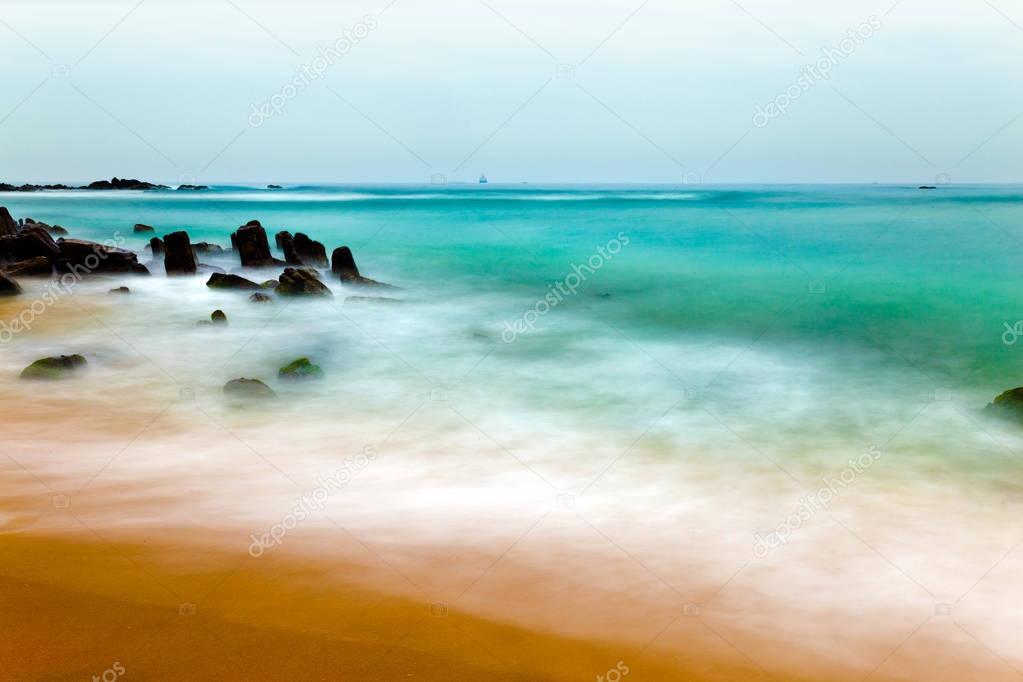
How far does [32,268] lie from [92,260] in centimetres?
159

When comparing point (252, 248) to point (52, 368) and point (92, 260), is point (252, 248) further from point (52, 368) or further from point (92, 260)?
point (52, 368)

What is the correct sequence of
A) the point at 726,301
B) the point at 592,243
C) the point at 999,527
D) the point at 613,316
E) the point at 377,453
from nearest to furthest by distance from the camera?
the point at 999,527, the point at 377,453, the point at 613,316, the point at 726,301, the point at 592,243

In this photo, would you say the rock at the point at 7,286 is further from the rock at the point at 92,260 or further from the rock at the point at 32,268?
the rock at the point at 92,260

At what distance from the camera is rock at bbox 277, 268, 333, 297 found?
57.8 ft

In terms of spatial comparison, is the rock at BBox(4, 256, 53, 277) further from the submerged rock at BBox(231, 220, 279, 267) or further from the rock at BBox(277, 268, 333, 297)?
the rock at BBox(277, 268, 333, 297)

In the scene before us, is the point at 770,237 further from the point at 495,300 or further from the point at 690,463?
the point at 690,463

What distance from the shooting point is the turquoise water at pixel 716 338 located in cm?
1013

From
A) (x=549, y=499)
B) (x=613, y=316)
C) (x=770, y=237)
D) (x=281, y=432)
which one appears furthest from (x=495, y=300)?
(x=770, y=237)

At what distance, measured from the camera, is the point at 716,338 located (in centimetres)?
1573

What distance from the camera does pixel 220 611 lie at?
437 cm

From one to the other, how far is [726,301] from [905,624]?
1556 cm

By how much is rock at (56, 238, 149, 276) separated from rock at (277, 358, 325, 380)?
12.0m

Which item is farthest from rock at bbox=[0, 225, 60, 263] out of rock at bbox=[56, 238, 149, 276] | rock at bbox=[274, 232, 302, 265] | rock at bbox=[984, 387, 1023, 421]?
rock at bbox=[984, 387, 1023, 421]

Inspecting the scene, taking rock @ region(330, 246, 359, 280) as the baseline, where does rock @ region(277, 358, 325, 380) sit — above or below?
below
